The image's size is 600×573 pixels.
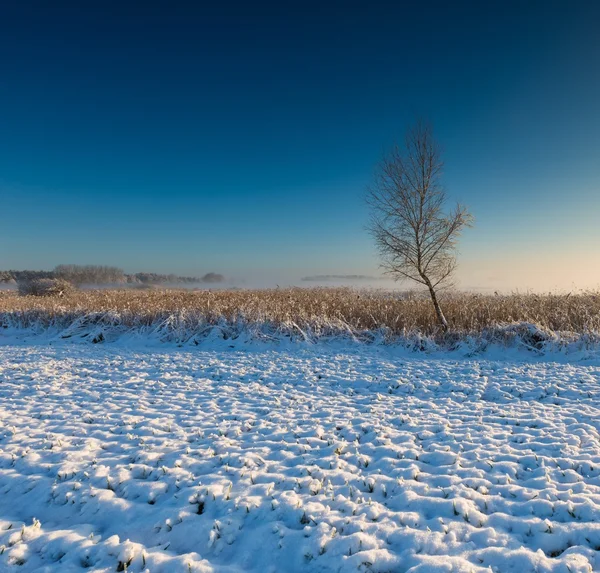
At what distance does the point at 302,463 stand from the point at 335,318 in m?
9.81

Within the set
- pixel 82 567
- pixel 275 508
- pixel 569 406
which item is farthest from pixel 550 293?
pixel 82 567

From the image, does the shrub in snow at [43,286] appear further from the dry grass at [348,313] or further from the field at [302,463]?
the field at [302,463]

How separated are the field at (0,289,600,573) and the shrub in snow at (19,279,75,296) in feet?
78.3

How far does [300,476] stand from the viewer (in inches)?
160

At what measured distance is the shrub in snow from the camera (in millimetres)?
30525

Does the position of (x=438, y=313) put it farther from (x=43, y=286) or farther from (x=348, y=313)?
(x=43, y=286)

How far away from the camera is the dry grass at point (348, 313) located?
13211mm

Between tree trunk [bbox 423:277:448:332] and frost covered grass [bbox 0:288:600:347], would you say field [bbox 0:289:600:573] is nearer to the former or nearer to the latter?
frost covered grass [bbox 0:288:600:347]

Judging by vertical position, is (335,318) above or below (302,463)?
above

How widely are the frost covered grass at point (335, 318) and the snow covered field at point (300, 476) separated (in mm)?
4511

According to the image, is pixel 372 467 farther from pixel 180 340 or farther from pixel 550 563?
pixel 180 340

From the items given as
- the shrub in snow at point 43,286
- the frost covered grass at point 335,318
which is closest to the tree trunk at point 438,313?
the frost covered grass at point 335,318

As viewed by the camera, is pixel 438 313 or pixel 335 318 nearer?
pixel 438 313

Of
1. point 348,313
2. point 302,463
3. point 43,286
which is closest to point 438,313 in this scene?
point 348,313
